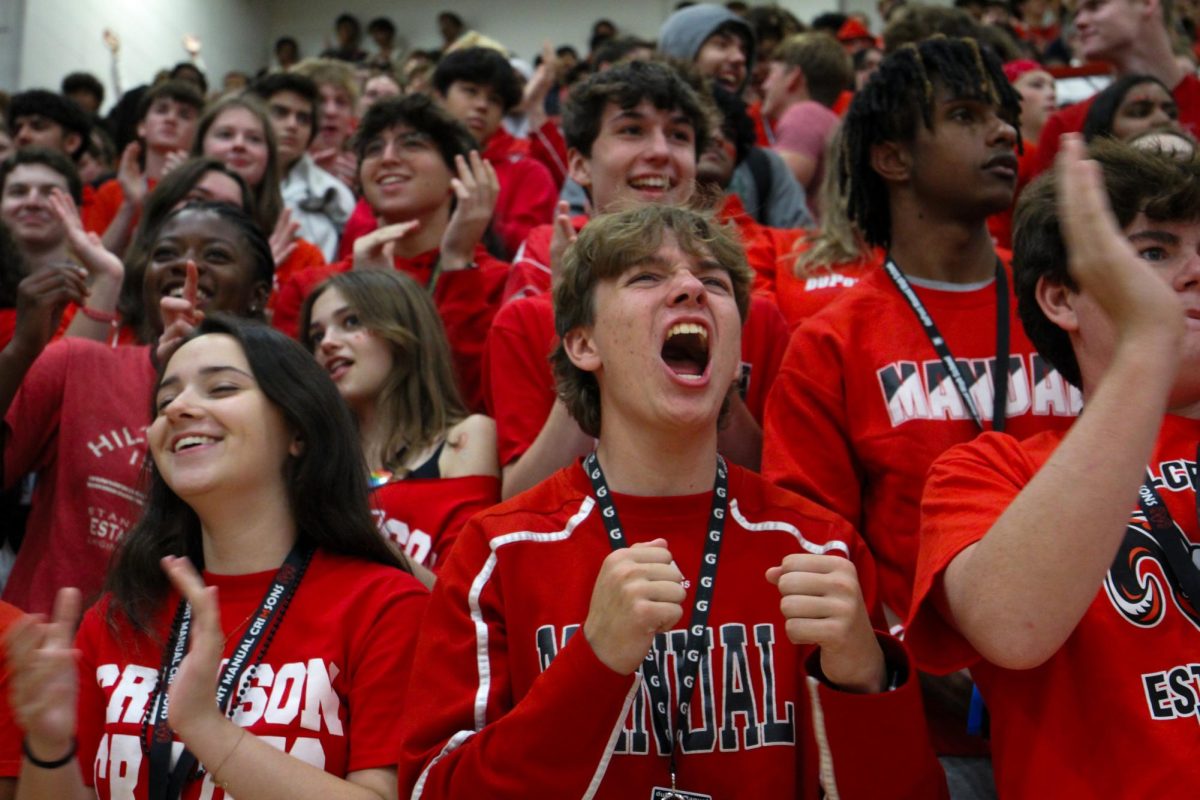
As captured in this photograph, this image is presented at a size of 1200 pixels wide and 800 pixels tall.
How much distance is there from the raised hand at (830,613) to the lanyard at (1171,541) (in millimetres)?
499

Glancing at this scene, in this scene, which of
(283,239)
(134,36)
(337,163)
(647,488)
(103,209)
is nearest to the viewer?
(647,488)

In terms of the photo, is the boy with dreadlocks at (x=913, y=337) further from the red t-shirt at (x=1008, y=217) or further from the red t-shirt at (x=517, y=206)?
the red t-shirt at (x=517, y=206)

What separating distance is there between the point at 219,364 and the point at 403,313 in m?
0.91

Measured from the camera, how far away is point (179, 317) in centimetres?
360

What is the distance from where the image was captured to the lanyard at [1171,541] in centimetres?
219

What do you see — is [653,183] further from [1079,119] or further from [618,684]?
[618,684]

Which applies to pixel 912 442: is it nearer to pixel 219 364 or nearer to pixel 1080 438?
pixel 1080 438

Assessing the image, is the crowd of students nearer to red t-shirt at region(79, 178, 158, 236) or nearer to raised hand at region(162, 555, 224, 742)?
raised hand at region(162, 555, 224, 742)

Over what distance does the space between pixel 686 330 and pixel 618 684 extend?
2.54 feet

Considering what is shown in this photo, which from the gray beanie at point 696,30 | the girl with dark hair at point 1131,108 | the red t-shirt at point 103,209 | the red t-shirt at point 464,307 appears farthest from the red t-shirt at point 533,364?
the red t-shirt at point 103,209

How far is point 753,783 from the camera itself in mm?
2320

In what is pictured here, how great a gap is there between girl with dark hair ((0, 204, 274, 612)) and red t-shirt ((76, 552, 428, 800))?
0.71 m

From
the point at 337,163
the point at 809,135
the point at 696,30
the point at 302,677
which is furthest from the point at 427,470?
the point at 337,163

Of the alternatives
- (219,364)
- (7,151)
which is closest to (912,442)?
(219,364)
